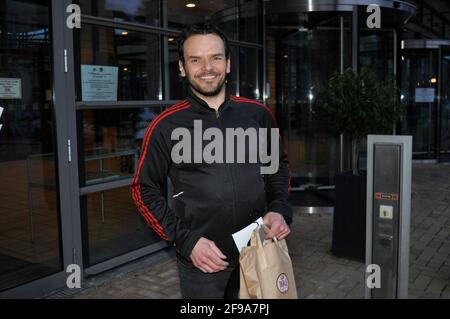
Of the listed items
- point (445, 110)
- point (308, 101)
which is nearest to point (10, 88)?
point (308, 101)

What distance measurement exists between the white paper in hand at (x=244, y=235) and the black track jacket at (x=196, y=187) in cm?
8

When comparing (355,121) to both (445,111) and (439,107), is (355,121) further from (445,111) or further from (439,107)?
(445,111)

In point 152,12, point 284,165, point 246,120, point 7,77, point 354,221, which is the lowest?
point 354,221

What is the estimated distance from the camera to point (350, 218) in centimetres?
490

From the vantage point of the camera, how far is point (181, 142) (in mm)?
2143

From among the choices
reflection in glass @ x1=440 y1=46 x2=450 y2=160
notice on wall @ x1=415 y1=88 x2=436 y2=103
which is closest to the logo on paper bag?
notice on wall @ x1=415 y1=88 x2=436 y2=103

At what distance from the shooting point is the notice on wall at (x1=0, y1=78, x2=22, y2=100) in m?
3.78

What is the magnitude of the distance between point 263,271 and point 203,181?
48 cm

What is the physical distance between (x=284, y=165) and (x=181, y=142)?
591 millimetres

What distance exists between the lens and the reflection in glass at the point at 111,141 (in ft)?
14.7

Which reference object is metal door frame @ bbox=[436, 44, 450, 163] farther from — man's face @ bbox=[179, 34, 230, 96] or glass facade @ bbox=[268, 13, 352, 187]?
man's face @ bbox=[179, 34, 230, 96]

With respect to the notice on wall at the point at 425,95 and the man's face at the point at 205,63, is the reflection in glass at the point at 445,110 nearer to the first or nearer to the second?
the notice on wall at the point at 425,95

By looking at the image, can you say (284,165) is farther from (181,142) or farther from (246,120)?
(181,142)

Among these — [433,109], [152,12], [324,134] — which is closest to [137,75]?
[152,12]
